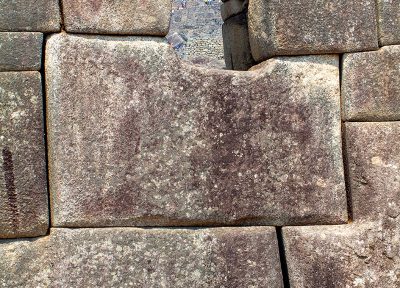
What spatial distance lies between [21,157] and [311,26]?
5.73 ft

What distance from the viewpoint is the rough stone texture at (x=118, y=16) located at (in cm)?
418

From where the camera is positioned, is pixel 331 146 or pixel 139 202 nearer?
pixel 139 202

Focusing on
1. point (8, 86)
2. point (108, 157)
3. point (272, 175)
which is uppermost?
point (8, 86)

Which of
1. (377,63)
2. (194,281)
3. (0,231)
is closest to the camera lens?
(0,231)

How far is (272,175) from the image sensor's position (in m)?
4.45

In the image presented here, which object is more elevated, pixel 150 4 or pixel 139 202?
pixel 150 4

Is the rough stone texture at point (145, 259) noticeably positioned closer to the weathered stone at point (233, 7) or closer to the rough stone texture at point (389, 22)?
the rough stone texture at point (389, 22)

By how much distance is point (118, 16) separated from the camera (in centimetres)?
425

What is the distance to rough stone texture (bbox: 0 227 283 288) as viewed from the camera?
411cm

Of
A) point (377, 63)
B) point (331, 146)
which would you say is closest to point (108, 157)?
point (331, 146)

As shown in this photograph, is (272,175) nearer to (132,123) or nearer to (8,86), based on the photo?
(132,123)

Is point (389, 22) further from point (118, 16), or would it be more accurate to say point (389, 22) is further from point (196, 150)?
point (118, 16)

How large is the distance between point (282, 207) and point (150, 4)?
1.32 meters

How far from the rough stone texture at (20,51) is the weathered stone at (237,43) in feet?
4.68
